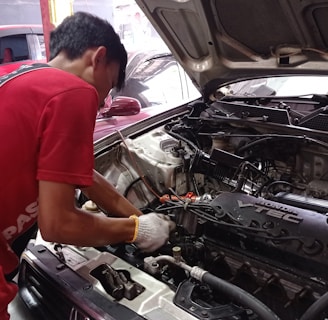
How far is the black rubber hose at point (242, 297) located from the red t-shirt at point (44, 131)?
1.51ft

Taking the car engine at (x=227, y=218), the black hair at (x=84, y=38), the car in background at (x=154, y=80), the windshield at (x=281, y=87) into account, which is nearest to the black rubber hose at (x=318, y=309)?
the car engine at (x=227, y=218)

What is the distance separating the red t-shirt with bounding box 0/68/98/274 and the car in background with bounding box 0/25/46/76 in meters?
4.97

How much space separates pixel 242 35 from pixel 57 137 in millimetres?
1069

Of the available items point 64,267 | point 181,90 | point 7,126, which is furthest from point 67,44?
point 181,90


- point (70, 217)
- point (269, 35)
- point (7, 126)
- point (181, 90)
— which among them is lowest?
point (181, 90)

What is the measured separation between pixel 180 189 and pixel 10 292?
0.90 meters

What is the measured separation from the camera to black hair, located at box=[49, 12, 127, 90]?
1220 millimetres

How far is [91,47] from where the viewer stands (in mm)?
1218

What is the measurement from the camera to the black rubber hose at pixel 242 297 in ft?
3.46

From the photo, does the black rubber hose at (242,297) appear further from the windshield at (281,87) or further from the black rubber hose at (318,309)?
the windshield at (281,87)

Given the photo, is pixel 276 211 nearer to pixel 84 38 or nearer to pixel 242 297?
pixel 242 297

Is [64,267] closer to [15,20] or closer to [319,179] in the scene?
[319,179]

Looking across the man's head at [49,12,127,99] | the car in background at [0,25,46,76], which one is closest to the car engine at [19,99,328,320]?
the man's head at [49,12,127,99]

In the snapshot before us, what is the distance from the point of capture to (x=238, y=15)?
167 centimetres
